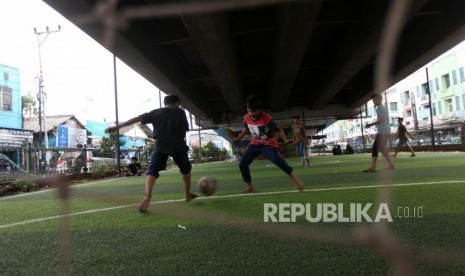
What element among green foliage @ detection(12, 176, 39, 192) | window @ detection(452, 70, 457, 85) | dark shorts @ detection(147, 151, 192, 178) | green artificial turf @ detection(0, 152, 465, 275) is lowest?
green artificial turf @ detection(0, 152, 465, 275)

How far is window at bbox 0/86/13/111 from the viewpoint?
A: 2899 cm

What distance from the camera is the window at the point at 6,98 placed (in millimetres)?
28991

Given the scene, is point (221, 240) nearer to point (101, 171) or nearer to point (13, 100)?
point (101, 171)

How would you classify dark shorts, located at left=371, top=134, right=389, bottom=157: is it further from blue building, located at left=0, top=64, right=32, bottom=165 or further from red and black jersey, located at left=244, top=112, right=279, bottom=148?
blue building, located at left=0, top=64, right=32, bottom=165

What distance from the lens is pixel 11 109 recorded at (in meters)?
30.8

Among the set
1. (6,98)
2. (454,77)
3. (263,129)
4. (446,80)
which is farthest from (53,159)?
(446,80)

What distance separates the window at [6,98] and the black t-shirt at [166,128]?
26576 mm

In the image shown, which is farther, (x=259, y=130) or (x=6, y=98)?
(x=6, y=98)

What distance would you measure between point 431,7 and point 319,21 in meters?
2.61

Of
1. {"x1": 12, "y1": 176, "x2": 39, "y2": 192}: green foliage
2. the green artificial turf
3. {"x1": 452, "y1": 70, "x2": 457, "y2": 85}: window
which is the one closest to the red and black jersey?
the green artificial turf

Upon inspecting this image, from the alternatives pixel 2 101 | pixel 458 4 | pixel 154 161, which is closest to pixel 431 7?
pixel 458 4

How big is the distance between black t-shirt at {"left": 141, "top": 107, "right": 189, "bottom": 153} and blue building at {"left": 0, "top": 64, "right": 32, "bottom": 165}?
2443 centimetres

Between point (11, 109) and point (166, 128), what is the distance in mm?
29177

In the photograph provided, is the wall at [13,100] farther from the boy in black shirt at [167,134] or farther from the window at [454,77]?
the window at [454,77]
